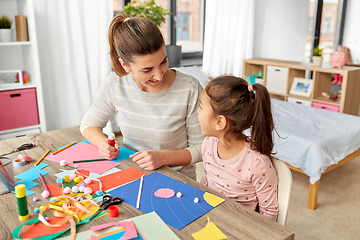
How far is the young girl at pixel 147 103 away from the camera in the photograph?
1116 millimetres

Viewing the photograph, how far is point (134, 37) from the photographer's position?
1103 mm

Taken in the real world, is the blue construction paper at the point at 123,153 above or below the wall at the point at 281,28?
below

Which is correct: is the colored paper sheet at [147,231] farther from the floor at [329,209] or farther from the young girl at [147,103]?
the floor at [329,209]

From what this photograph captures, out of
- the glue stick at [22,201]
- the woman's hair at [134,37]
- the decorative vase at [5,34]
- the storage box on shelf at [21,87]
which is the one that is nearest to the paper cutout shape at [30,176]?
the glue stick at [22,201]

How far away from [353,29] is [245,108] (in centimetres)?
461

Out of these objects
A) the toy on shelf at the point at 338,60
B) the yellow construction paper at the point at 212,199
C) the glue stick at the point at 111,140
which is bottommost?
the yellow construction paper at the point at 212,199

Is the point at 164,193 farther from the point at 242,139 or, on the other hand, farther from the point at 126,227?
the point at 242,139

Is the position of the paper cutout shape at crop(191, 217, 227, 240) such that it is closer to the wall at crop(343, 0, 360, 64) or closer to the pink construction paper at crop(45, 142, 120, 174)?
the pink construction paper at crop(45, 142, 120, 174)

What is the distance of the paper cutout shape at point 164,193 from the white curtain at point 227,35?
9.59ft

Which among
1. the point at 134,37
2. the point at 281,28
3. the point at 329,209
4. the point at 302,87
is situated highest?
the point at 281,28

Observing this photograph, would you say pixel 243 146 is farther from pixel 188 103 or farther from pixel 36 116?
pixel 36 116

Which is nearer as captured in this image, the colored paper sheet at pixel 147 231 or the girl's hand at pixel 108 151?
the colored paper sheet at pixel 147 231

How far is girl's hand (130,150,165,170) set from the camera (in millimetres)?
1095

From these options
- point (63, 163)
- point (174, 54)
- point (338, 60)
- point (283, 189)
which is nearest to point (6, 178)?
point (63, 163)
